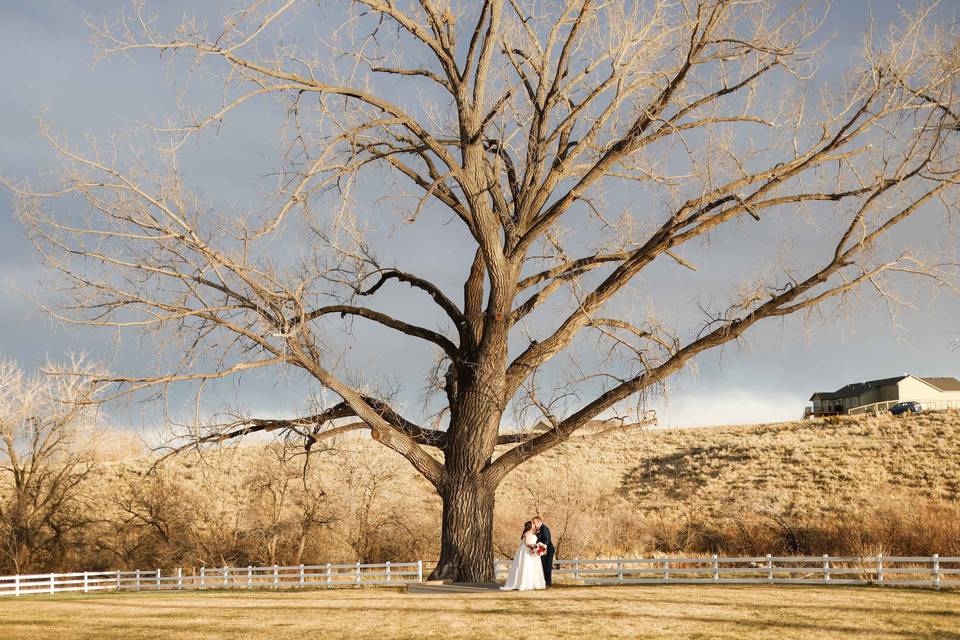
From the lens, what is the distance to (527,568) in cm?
1852

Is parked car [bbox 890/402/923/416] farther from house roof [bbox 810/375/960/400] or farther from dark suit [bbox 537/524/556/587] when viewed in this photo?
dark suit [bbox 537/524/556/587]

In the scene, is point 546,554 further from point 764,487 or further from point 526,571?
point 764,487

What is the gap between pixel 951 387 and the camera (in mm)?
82500

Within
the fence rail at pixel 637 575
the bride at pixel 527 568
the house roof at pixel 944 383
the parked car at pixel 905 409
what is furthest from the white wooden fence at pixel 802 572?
the house roof at pixel 944 383

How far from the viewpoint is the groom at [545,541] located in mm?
19016

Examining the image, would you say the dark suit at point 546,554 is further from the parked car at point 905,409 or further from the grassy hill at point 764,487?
the parked car at point 905,409

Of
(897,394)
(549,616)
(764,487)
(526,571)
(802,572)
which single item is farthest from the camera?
(897,394)

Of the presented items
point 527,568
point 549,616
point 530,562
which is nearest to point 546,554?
point 530,562

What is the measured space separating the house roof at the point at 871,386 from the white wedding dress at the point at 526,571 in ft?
230

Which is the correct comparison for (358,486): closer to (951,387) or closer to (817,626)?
(817,626)

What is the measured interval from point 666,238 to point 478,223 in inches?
141

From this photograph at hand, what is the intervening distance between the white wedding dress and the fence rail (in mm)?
4570

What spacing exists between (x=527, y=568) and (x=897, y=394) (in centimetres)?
6984

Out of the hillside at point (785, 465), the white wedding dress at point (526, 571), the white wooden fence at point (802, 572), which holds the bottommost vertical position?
the white wooden fence at point (802, 572)
